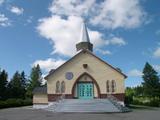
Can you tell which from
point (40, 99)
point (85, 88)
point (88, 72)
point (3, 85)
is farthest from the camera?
point (3, 85)

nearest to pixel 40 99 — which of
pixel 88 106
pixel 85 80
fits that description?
pixel 85 80

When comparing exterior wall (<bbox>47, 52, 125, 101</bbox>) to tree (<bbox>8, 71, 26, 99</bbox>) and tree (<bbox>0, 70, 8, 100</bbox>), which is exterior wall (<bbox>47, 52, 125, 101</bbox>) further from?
tree (<bbox>8, 71, 26, 99</bbox>)

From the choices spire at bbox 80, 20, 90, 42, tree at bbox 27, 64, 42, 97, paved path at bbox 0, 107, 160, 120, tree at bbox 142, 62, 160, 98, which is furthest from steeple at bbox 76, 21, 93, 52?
tree at bbox 27, 64, 42, 97

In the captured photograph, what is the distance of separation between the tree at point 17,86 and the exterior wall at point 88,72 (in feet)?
111

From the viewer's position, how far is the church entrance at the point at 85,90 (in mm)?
34969

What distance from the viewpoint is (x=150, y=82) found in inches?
2773

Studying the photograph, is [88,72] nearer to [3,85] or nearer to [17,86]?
[3,85]

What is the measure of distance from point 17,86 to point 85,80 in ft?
148

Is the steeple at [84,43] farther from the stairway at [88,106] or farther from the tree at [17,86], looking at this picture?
the tree at [17,86]

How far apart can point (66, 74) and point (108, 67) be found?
5753 mm

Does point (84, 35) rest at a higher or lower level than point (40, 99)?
higher

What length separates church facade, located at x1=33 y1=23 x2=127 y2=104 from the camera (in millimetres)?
34906

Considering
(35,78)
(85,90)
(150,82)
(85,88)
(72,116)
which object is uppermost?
(35,78)

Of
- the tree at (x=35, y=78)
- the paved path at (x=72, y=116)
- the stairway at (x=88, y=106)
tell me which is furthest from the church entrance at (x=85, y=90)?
the tree at (x=35, y=78)
